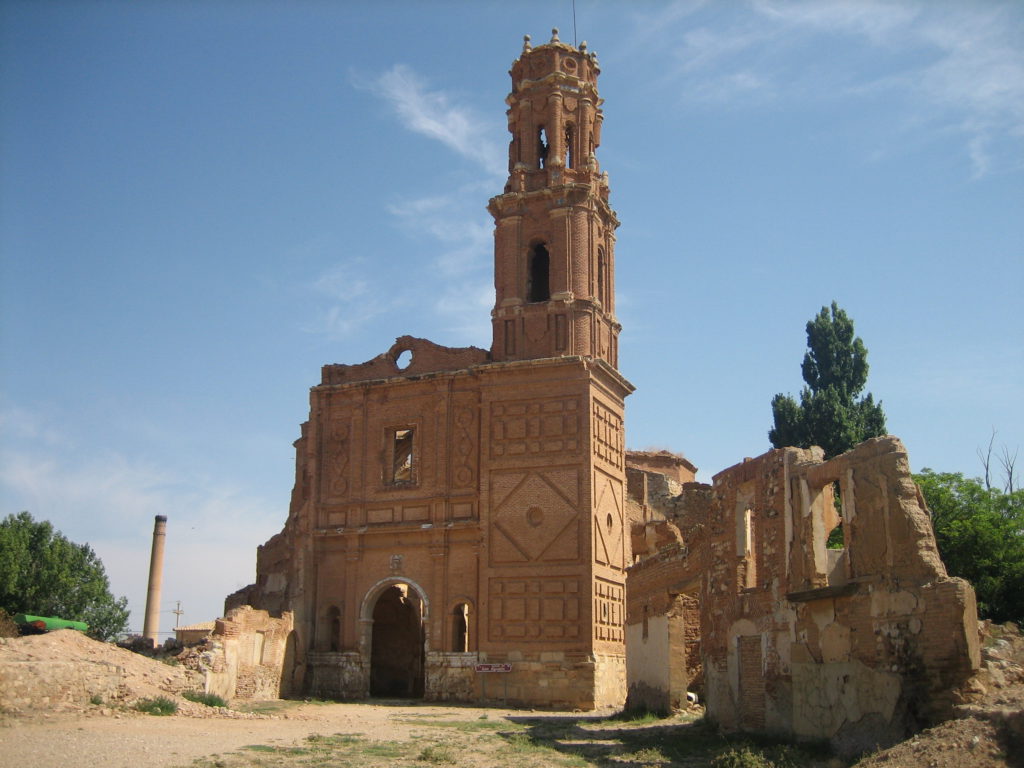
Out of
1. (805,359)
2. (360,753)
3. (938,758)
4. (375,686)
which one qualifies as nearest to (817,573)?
(938,758)

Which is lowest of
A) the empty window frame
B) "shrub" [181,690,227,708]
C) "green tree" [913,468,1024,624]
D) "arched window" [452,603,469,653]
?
"shrub" [181,690,227,708]

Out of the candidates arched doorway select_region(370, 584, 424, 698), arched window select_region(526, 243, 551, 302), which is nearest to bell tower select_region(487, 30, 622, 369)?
arched window select_region(526, 243, 551, 302)

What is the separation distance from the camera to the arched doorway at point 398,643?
35500 mm

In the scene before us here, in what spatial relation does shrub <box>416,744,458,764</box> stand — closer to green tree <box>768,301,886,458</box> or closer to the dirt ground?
the dirt ground

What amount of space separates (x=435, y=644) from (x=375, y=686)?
5043 millimetres

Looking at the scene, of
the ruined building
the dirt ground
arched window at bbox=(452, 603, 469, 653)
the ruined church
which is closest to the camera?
the dirt ground

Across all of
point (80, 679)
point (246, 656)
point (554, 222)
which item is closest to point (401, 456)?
point (554, 222)

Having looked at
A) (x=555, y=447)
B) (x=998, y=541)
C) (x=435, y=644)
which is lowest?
(x=435, y=644)

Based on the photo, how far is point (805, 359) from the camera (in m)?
42.1

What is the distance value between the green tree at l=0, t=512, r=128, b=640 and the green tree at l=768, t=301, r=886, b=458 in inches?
1150

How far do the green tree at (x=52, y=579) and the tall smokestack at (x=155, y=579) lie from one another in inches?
67.8

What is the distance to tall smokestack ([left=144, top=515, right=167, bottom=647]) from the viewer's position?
49531 millimetres

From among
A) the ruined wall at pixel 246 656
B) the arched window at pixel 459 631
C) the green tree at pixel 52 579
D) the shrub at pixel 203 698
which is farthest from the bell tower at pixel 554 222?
the green tree at pixel 52 579

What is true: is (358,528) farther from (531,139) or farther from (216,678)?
(531,139)
